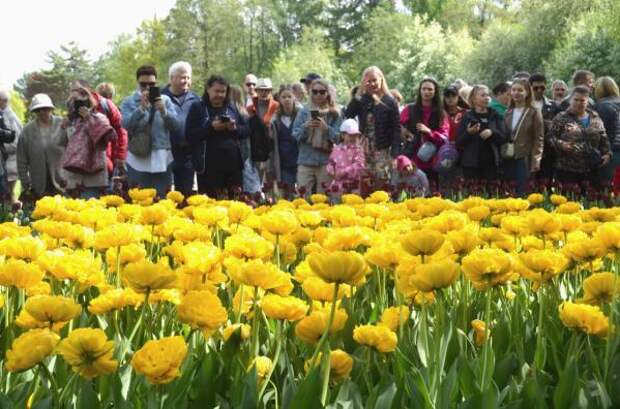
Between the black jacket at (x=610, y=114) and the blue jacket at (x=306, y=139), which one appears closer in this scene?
the blue jacket at (x=306, y=139)

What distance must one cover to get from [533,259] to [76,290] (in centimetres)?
118

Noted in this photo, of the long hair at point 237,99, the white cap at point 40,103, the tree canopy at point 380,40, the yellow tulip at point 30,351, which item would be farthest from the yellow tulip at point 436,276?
the tree canopy at point 380,40

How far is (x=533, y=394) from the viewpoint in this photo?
1.61 metres

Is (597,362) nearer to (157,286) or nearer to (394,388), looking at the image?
(394,388)

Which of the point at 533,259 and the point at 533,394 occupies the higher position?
the point at 533,259

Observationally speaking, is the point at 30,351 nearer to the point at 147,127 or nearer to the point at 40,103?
the point at 147,127

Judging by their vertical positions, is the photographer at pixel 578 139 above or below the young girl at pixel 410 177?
above

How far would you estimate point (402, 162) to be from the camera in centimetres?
796

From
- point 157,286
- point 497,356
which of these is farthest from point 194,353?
point 497,356

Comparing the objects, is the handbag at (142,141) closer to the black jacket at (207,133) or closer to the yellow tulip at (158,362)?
the black jacket at (207,133)

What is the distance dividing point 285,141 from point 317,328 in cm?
763

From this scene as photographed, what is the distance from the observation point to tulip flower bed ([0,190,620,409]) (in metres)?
1.60

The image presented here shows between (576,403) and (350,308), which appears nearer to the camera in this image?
(576,403)

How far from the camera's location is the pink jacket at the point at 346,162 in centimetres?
793
